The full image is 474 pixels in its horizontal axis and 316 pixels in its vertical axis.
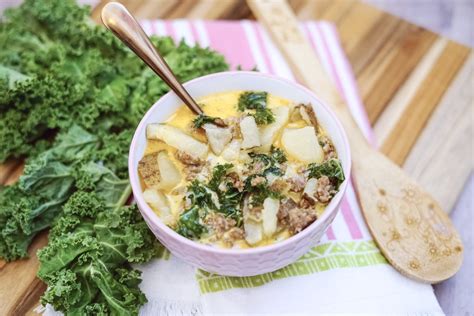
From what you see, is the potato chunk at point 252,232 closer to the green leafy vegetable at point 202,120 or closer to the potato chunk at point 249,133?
the potato chunk at point 249,133

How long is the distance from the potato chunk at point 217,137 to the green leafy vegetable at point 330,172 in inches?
14.3

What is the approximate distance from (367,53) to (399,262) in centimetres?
144

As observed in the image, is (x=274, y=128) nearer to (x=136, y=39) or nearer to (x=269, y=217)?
(x=269, y=217)

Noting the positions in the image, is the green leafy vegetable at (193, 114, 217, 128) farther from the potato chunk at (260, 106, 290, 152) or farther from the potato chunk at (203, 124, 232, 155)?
the potato chunk at (260, 106, 290, 152)

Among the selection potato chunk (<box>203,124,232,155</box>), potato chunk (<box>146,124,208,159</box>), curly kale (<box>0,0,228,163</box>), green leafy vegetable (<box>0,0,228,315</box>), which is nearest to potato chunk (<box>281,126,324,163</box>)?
potato chunk (<box>203,124,232,155</box>)

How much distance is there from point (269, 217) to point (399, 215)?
0.82 metres

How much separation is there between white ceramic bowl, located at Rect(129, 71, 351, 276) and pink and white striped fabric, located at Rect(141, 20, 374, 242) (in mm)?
581

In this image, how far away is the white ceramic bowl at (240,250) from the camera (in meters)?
2.14

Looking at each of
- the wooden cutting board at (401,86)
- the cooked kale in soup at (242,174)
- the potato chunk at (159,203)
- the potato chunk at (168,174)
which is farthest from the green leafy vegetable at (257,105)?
the wooden cutting board at (401,86)

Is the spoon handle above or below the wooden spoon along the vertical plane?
above

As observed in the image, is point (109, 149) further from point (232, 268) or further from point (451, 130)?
point (451, 130)

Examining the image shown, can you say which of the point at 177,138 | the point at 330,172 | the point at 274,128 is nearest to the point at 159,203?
the point at 177,138

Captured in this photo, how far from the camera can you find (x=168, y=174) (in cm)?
231

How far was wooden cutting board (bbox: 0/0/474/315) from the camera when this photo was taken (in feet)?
9.77
